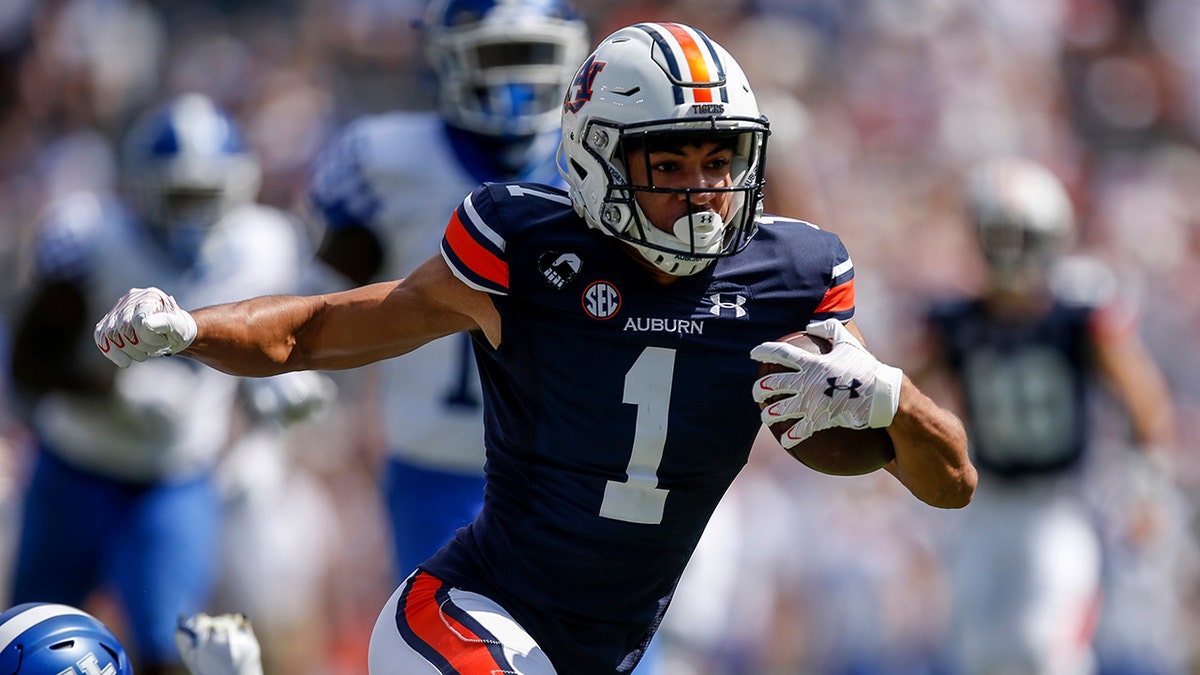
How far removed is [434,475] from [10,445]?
419 centimetres

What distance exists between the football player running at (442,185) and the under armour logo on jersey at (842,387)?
174 centimetres

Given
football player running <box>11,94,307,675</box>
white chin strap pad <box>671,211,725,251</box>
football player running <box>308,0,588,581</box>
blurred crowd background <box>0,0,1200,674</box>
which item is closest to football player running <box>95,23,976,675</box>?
white chin strap pad <box>671,211,725,251</box>

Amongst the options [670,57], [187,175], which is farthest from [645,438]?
[187,175]

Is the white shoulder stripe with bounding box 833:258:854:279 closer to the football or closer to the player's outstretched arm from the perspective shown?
the football

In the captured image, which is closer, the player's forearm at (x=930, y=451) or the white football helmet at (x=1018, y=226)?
the player's forearm at (x=930, y=451)

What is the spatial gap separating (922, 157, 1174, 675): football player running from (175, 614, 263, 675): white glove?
3940 millimetres

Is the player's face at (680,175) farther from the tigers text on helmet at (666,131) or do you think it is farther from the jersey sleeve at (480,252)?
the jersey sleeve at (480,252)

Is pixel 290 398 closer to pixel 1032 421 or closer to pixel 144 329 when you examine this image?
pixel 144 329

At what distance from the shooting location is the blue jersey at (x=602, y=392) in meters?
3.11

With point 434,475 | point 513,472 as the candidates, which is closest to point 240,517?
point 434,475

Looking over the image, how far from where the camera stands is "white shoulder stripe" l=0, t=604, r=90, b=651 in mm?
3287

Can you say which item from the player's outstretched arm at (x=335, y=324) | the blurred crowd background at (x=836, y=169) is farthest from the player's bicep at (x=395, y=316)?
the blurred crowd background at (x=836, y=169)

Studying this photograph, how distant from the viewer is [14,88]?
1125 centimetres

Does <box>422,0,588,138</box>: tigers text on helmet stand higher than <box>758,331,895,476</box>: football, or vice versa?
<box>422,0,588,138</box>: tigers text on helmet
